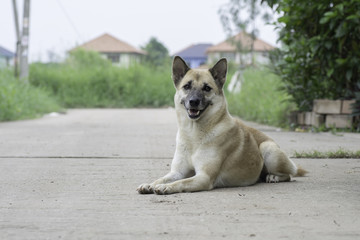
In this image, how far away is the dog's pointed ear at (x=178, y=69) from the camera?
4.83m

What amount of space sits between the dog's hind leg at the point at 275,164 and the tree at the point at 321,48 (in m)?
4.04

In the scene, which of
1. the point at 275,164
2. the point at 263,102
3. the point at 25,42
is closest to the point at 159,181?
the point at 275,164

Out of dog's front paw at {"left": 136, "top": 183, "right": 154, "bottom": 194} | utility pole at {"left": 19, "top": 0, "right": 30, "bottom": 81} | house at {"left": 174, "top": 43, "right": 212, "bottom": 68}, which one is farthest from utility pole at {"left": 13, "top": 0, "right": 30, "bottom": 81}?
house at {"left": 174, "top": 43, "right": 212, "bottom": 68}

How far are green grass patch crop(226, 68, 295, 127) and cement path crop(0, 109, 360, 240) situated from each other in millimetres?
5327

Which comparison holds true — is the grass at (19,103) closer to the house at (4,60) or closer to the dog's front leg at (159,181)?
the house at (4,60)

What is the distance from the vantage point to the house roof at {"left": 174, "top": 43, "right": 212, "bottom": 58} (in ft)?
289

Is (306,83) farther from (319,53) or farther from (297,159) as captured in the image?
(297,159)

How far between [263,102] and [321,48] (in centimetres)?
445

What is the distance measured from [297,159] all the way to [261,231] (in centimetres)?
362

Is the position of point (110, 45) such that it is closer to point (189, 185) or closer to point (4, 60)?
point (4, 60)

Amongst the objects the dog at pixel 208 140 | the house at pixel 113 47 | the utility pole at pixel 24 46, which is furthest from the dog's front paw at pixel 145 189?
the house at pixel 113 47

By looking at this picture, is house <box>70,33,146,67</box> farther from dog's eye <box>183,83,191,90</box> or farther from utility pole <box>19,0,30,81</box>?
dog's eye <box>183,83,191,90</box>

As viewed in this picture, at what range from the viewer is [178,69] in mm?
4906

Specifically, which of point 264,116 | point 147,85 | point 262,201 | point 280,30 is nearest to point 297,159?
point 262,201
